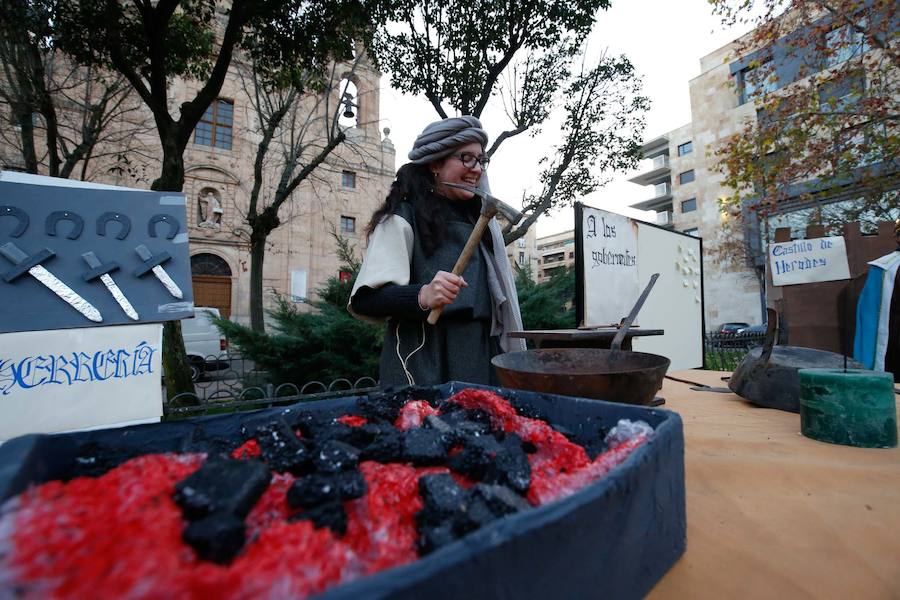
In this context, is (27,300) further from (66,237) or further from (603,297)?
(603,297)

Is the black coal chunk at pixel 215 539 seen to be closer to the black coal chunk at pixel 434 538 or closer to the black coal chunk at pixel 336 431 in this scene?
the black coal chunk at pixel 434 538

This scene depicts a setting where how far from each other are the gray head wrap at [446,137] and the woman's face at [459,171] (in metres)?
0.03

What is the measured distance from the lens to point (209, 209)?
50.3ft

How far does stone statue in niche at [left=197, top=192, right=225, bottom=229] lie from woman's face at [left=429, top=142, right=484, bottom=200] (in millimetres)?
16390

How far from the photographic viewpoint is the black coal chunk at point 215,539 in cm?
40

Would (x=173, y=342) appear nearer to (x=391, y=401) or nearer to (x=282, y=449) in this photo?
(x=391, y=401)

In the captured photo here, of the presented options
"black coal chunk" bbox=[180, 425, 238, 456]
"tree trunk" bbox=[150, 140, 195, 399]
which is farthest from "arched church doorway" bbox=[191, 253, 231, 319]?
"black coal chunk" bbox=[180, 425, 238, 456]

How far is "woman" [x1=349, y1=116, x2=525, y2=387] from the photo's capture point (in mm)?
1705

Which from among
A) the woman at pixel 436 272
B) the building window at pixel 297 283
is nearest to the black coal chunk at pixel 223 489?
the woman at pixel 436 272

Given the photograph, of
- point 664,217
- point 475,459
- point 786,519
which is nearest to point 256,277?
point 475,459

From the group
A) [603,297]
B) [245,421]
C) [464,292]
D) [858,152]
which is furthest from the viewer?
[858,152]

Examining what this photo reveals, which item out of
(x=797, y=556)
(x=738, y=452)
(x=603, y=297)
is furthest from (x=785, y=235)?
(x=797, y=556)

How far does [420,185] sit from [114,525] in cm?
172

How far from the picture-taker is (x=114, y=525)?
404 millimetres
